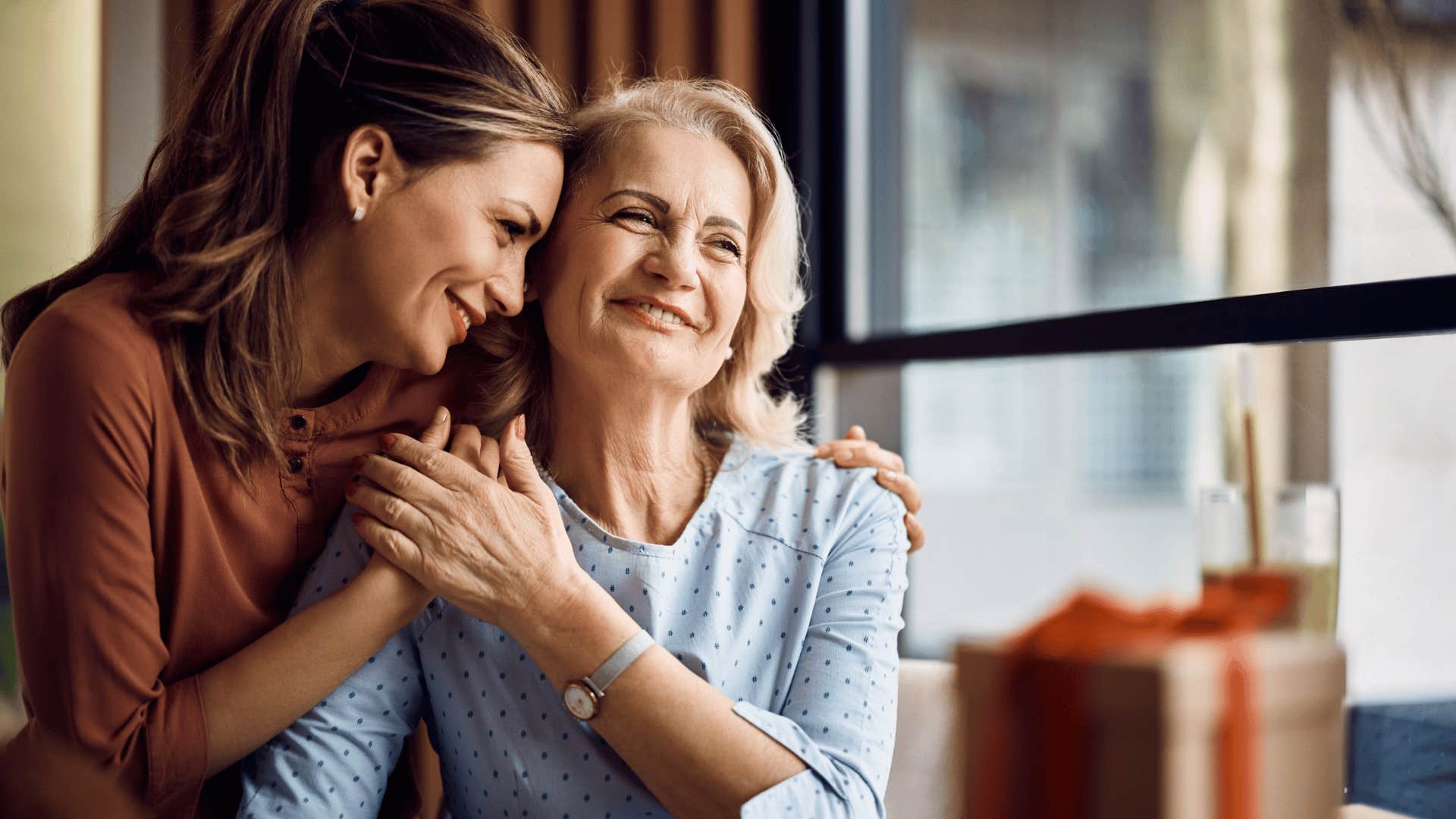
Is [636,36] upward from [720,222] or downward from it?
upward

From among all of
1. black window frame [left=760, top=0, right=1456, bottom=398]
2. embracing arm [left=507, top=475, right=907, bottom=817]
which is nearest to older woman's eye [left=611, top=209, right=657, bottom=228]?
embracing arm [left=507, top=475, right=907, bottom=817]

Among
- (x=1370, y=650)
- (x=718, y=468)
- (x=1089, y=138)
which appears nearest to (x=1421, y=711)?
(x=1370, y=650)

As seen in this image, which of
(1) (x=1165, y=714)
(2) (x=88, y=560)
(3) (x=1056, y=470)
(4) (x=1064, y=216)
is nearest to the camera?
(1) (x=1165, y=714)

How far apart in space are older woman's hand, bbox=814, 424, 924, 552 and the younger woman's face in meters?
0.51

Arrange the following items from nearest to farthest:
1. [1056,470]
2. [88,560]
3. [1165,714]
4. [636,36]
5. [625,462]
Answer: [1165,714] → [88,560] → [625,462] → [636,36] → [1056,470]

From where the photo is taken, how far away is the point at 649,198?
1.49 m

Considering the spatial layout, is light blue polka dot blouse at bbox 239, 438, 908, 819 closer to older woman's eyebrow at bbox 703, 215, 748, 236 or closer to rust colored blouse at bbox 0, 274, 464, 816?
rust colored blouse at bbox 0, 274, 464, 816

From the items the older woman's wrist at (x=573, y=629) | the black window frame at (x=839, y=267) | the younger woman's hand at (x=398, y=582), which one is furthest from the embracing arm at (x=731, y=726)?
the black window frame at (x=839, y=267)

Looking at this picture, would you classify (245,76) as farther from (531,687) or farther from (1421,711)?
(1421,711)

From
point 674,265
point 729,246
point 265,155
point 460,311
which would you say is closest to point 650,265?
point 674,265

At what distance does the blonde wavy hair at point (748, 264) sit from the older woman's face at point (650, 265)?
0.12 ft

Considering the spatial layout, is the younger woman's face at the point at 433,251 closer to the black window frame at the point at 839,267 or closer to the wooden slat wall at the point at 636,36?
the black window frame at the point at 839,267

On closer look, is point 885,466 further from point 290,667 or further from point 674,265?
point 290,667

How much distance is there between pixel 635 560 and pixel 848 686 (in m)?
0.31
